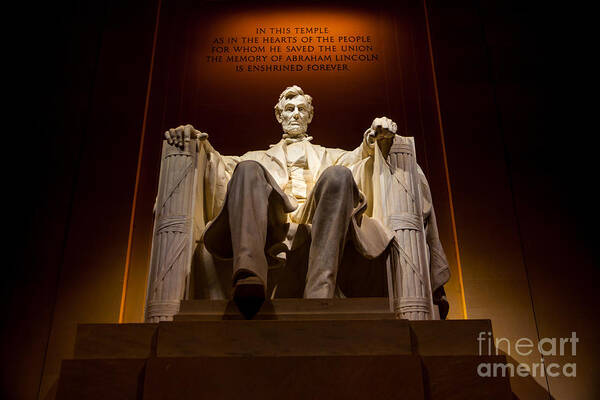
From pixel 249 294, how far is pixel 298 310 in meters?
0.27

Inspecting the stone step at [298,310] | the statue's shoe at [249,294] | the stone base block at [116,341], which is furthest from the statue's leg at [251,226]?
the stone base block at [116,341]

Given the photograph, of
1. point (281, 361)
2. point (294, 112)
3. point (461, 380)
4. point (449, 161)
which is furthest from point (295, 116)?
point (461, 380)

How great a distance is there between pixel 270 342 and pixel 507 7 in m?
4.53

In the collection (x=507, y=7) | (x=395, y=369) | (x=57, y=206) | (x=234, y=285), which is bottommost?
(x=395, y=369)

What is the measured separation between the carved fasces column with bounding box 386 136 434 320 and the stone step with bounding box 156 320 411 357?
26.6 inches

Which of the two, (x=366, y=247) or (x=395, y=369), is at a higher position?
(x=366, y=247)

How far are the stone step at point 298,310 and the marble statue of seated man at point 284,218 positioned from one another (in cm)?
11

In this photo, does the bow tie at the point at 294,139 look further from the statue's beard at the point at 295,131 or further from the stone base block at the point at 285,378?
the stone base block at the point at 285,378

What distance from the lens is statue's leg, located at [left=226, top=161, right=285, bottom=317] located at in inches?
107

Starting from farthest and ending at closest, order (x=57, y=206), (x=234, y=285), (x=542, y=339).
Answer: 1. (x=57, y=206)
2. (x=542, y=339)
3. (x=234, y=285)

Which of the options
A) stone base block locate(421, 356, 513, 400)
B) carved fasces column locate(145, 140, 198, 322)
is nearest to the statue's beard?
carved fasces column locate(145, 140, 198, 322)

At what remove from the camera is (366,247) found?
10.9ft

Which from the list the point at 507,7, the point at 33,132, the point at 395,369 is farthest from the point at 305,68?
the point at 395,369

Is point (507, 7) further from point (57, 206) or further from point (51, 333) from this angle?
point (51, 333)
